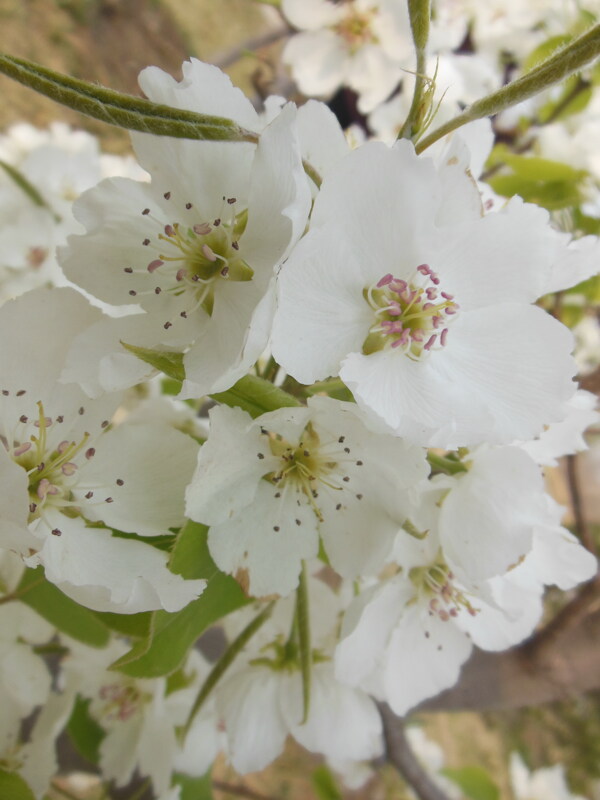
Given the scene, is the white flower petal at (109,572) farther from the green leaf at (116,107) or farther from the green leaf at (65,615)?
the green leaf at (116,107)

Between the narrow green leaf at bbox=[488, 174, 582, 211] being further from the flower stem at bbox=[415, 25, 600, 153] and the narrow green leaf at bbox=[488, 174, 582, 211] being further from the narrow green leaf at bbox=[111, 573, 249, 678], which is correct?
the narrow green leaf at bbox=[111, 573, 249, 678]

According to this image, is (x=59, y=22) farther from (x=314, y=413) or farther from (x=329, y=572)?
(x=314, y=413)

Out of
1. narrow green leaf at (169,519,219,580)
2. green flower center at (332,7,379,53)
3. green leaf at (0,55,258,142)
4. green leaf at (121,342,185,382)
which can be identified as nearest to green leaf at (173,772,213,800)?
narrow green leaf at (169,519,219,580)

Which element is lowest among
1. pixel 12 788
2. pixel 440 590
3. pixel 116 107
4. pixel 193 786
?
pixel 193 786

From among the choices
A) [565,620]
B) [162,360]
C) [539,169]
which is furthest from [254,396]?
[565,620]

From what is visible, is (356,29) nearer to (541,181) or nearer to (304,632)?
(541,181)

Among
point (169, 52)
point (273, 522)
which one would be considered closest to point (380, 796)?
point (273, 522)
